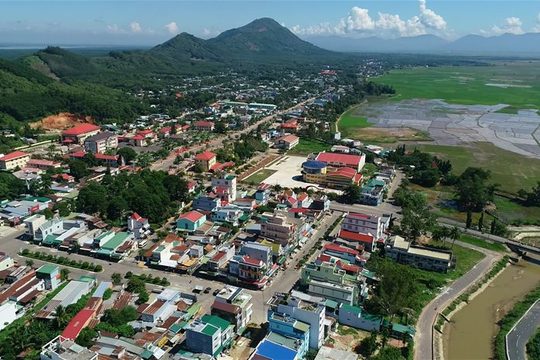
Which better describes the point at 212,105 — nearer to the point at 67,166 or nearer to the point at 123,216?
the point at 67,166

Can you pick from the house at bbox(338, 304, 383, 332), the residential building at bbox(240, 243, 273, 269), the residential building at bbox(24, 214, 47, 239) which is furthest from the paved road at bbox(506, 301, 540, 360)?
the residential building at bbox(24, 214, 47, 239)

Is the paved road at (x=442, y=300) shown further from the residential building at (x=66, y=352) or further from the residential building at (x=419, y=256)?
the residential building at (x=66, y=352)

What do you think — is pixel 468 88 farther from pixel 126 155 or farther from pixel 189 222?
pixel 189 222

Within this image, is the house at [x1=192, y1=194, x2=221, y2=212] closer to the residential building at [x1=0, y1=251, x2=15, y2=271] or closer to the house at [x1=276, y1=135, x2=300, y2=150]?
the residential building at [x1=0, y1=251, x2=15, y2=271]

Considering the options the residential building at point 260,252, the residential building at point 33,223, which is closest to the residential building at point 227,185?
the residential building at point 260,252

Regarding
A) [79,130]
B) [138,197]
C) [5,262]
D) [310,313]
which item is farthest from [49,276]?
[79,130]

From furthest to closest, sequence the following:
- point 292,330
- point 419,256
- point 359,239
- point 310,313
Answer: point 359,239, point 419,256, point 310,313, point 292,330
